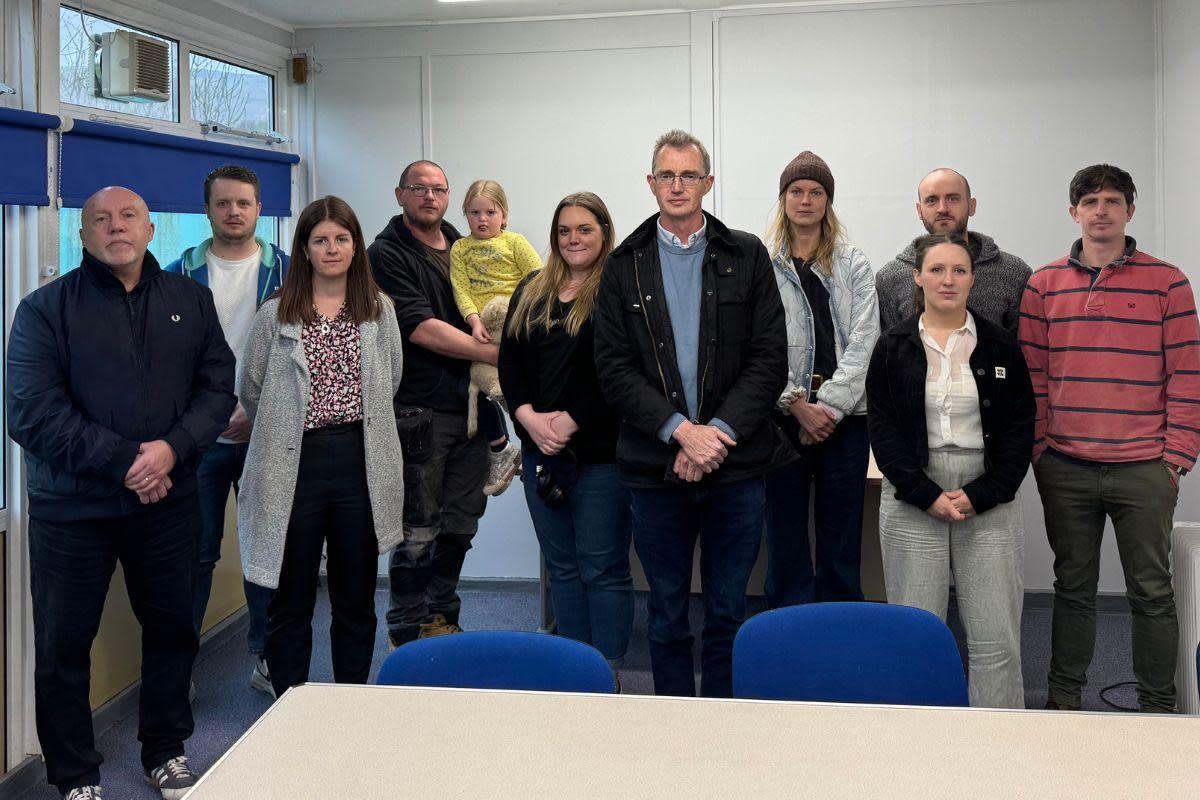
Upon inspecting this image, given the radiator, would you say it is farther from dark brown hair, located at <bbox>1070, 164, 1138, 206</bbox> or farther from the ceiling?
the ceiling

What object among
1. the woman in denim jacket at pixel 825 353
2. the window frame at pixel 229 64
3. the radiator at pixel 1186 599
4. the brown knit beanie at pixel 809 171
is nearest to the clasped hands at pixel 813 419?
the woman in denim jacket at pixel 825 353

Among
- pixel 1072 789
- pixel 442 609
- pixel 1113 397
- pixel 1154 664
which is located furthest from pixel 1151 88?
pixel 1072 789

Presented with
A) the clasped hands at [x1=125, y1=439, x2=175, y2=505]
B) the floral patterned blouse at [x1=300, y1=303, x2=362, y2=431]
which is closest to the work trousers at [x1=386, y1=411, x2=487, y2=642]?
the floral patterned blouse at [x1=300, y1=303, x2=362, y2=431]

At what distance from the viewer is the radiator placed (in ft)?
10.4

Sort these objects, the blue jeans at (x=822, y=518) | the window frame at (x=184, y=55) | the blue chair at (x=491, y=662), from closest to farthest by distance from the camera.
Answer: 1. the blue chair at (x=491, y=662)
2. the blue jeans at (x=822, y=518)
3. the window frame at (x=184, y=55)

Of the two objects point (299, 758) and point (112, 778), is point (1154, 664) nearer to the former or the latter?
point (299, 758)

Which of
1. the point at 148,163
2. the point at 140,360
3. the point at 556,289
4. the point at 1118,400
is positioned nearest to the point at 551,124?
the point at 148,163

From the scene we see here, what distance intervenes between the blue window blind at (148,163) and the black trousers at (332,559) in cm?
124

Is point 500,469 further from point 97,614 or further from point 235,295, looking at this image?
point 97,614

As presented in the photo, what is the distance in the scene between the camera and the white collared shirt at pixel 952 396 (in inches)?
115

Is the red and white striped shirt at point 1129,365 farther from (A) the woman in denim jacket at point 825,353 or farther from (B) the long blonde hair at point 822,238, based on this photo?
(B) the long blonde hair at point 822,238

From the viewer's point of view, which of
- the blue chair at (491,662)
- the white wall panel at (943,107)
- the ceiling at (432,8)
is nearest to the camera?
the blue chair at (491,662)

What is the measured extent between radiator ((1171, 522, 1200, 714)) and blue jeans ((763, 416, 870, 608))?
956mm

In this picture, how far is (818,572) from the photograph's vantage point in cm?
359
